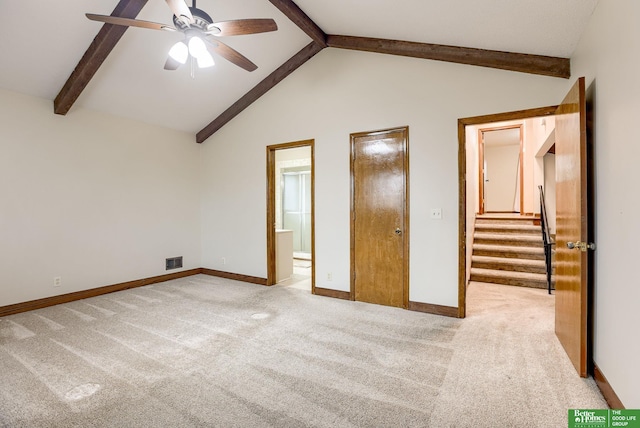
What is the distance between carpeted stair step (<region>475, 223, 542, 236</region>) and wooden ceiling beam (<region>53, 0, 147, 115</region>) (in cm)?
621

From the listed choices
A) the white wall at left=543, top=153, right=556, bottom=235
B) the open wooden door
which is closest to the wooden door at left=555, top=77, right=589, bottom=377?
the open wooden door

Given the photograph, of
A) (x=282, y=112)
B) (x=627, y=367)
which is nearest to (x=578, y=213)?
(x=627, y=367)

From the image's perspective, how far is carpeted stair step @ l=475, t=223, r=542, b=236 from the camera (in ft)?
18.4

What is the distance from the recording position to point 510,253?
5.29 meters

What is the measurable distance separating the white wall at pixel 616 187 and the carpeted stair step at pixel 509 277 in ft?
9.38

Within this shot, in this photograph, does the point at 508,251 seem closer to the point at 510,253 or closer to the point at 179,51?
the point at 510,253

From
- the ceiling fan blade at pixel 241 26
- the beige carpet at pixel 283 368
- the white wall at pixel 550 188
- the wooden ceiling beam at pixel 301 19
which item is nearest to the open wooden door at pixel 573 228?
the beige carpet at pixel 283 368

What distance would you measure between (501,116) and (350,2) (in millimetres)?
1895

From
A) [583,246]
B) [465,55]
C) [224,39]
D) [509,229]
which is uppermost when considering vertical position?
[224,39]

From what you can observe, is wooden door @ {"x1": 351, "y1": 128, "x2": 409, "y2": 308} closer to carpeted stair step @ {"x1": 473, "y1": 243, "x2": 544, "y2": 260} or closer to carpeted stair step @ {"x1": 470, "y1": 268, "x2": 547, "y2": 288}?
carpeted stair step @ {"x1": 470, "y1": 268, "x2": 547, "y2": 288}

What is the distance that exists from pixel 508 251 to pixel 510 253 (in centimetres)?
5

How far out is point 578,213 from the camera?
2188mm

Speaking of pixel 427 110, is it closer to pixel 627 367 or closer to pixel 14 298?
pixel 627 367

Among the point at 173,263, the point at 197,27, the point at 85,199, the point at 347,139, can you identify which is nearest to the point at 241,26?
the point at 197,27
